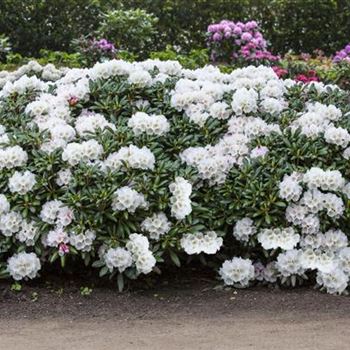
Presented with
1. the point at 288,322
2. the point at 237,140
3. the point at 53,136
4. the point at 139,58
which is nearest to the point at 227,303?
the point at 288,322

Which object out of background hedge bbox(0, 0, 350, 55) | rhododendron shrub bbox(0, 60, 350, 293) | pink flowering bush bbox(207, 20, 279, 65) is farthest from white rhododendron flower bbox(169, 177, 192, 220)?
background hedge bbox(0, 0, 350, 55)

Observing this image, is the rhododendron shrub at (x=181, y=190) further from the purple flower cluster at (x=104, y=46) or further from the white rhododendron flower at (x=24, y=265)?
the purple flower cluster at (x=104, y=46)

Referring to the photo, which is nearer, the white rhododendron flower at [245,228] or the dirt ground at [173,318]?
the dirt ground at [173,318]

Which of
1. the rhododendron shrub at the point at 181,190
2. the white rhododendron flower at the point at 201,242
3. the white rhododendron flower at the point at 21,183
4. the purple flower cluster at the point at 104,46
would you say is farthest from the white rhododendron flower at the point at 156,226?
the purple flower cluster at the point at 104,46

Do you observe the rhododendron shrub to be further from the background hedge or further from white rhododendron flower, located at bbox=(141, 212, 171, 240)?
the background hedge

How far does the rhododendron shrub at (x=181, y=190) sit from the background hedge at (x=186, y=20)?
6716 millimetres

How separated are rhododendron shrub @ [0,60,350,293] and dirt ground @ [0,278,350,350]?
0.15 meters

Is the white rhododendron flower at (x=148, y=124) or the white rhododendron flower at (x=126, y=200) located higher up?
the white rhododendron flower at (x=148, y=124)

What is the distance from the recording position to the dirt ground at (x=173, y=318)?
15.0 feet

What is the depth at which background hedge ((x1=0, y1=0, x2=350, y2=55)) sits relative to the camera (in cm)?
A: 1238

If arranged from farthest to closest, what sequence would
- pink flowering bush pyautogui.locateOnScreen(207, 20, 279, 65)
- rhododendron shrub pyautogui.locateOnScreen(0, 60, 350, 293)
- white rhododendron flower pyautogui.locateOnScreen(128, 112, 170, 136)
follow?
pink flowering bush pyautogui.locateOnScreen(207, 20, 279, 65)
white rhododendron flower pyautogui.locateOnScreen(128, 112, 170, 136)
rhododendron shrub pyautogui.locateOnScreen(0, 60, 350, 293)

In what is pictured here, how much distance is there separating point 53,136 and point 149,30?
20.7 feet

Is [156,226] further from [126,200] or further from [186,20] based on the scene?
[186,20]

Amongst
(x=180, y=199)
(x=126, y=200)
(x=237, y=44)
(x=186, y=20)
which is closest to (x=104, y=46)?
(x=237, y=44)
